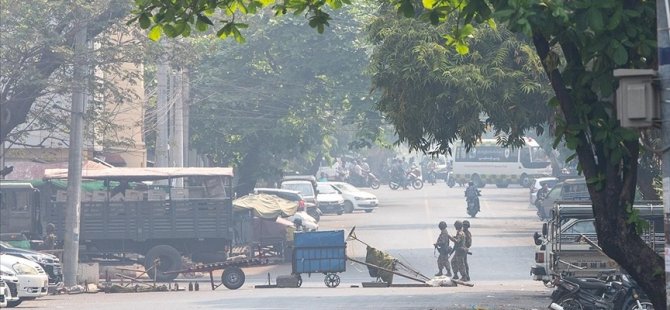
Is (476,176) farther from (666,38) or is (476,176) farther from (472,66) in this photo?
(666,38)

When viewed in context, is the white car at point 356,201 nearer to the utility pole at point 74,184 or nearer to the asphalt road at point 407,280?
the asphalt road at point 407,280

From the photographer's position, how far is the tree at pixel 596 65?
9.95 metres

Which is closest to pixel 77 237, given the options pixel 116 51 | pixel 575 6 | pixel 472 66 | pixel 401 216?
pixel 116 51

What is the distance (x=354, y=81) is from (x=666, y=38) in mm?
36973

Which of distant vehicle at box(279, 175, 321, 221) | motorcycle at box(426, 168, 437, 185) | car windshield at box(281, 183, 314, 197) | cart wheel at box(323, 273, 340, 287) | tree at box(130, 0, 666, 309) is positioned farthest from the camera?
motorcycle at box(426, 168, 437, 185)

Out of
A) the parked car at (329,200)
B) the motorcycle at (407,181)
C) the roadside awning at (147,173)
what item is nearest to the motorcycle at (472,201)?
the parked car at (329,200)

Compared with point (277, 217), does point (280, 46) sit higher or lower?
higher

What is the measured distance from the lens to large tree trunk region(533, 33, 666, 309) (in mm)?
10523

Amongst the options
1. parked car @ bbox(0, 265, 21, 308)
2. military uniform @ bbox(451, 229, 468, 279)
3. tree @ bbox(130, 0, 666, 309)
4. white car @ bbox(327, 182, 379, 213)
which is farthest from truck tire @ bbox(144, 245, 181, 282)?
white car @ bbox(327, 182, 379, 213)

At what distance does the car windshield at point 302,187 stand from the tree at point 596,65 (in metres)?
38.6

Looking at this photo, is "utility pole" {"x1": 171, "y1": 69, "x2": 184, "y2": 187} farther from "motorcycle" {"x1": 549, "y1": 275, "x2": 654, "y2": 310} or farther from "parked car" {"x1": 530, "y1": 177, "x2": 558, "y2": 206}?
"parked car" {"x1": 530, "y1": 177, "x2": 558, "y2": 206}

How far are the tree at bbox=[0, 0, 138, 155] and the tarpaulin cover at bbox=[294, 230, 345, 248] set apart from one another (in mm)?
5785

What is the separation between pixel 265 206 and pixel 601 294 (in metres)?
17.8

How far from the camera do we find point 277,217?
118 ft
